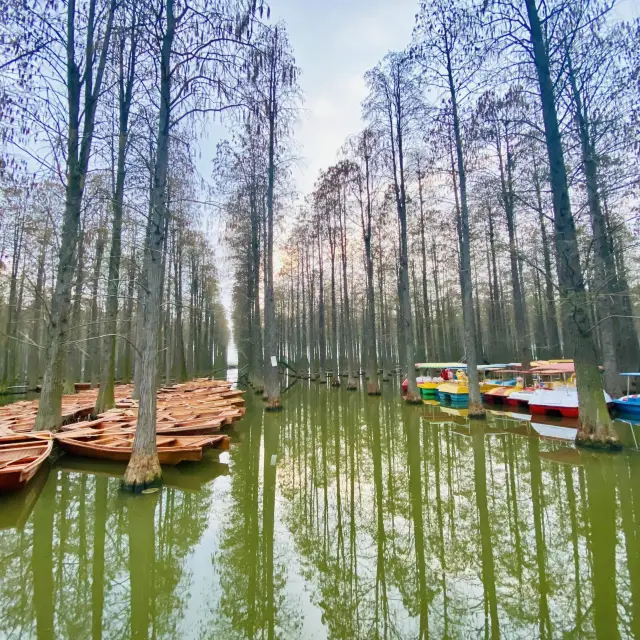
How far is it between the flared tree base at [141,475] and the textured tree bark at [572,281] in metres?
8.41

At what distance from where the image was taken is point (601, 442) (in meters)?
7.36

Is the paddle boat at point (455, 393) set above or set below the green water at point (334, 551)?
above

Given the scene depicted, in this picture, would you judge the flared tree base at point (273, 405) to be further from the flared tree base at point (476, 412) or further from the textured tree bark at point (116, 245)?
the flared tree base at point (476, 412)

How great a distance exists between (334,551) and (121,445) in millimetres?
5330

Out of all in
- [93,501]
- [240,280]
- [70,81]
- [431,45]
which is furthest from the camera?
[240,280]

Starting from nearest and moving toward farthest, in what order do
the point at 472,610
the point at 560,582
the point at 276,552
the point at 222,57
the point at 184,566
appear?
the point at 472,610, the point at 560,582, the point at 184,566, the point at 276,552, the point at 222,57

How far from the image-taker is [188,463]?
741 cm

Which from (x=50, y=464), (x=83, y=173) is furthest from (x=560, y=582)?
(x=83, y=173)

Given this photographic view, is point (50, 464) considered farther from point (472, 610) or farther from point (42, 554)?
point (472, 610)

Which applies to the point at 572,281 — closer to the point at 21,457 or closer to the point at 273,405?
the point at 273,405

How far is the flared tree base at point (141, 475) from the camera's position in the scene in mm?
5500

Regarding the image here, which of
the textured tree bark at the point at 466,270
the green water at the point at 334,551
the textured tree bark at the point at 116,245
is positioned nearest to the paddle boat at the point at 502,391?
the textured tree bark at the point at 466,270

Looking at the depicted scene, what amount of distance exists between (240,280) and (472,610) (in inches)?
984

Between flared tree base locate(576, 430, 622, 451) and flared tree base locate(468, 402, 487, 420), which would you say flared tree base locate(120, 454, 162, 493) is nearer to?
flared tree base locate(576, 430, 622, 451)
